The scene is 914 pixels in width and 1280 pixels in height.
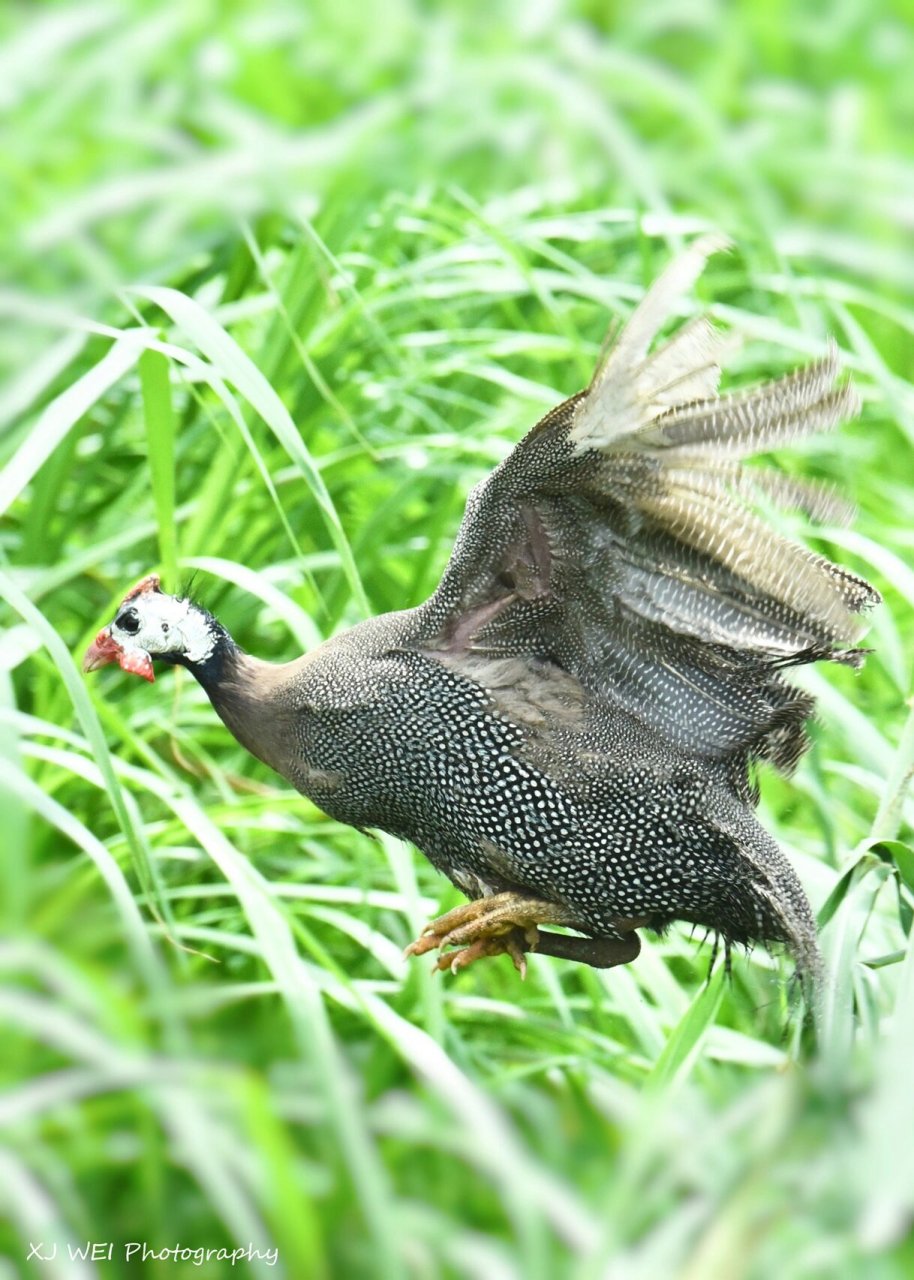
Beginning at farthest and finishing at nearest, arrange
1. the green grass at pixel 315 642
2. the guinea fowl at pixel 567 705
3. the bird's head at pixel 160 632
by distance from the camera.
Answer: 1. the bird's head at pixel 160 632
2. the guinea fowl at pixel 567 705
3. the green grass at pixel 315 642

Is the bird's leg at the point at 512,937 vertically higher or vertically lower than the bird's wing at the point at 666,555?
lower

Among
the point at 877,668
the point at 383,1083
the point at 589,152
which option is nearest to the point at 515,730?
the point at 383,1083

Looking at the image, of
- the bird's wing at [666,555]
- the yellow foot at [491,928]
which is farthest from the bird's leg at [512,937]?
the bird's wing at [666,555]

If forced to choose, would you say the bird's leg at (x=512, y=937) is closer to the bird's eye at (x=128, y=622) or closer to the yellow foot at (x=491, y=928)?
the yellow foot at (x=491, y=928)

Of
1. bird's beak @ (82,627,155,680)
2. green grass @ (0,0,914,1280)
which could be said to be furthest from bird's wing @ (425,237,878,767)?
bird's beak @ (82,627,155,680)

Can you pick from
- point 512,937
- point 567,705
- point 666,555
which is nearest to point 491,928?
point 512,937
